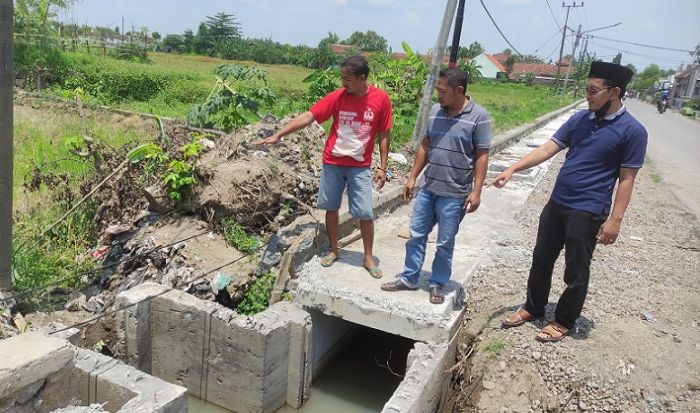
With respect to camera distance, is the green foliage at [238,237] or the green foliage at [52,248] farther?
the green foliage at [238,237]

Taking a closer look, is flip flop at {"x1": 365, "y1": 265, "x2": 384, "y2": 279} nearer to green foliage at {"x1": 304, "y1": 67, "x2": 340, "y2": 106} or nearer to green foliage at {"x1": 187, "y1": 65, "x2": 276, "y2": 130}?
green foliage at {"x1": 187, "y1": 65, "x2": 276, "y2": 130}

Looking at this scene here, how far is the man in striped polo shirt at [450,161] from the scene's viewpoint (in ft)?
11.5

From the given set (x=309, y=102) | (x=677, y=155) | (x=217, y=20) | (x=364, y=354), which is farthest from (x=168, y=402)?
(x=217, y=20)

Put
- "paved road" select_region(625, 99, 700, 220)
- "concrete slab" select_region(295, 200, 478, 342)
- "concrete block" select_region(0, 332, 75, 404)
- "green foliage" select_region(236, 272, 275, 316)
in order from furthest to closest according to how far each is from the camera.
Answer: "paved road" select_region(625, 99, 700, 220) → "green foliage" select_region(236, 272, 275, 316) → "concrete slab" select_region(295, 200, 478, 342) → "concrete block" select_region(0, 332, 75, 404)

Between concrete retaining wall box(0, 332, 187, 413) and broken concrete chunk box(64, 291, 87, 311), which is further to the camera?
broken concrete chunk box(64, 291, 87, 311)

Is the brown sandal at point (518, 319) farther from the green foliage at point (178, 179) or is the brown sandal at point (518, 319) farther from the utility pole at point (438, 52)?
the utility pole at point (438, 52)

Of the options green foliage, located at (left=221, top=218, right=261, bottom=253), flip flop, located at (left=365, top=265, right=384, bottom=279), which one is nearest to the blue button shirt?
flip flop, located at (left=365, top=265, right=384, bottom=279)

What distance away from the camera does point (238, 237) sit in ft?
17.0

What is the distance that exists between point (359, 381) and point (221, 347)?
1493 mm

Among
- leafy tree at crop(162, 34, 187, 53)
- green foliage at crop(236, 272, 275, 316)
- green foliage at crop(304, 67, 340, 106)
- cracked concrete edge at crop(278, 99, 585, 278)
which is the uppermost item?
leafy tree at crop(162, 34, 187, 53)

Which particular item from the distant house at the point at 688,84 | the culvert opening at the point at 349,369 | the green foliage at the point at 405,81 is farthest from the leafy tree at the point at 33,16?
the distant house at the point at 688,84

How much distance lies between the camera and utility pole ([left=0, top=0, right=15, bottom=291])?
3666mm

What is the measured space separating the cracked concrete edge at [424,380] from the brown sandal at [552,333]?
635 mm

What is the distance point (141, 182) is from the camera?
20.1 ft
